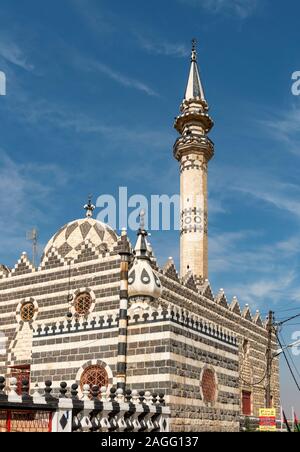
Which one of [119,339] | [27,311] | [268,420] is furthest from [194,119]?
[268,420]

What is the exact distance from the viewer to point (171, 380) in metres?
16.9

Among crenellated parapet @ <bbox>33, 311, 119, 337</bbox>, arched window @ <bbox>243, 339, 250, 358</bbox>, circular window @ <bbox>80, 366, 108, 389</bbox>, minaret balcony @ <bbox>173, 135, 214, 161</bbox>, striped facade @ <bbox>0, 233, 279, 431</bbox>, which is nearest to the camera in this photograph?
striped facade @ <bbox>0, 233, 279, 431</bbox>

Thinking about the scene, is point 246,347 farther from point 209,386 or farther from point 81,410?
point 81,410

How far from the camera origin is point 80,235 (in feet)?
90.3

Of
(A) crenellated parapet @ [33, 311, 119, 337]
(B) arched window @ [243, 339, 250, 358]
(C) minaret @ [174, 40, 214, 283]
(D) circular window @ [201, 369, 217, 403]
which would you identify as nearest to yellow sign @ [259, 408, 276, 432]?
(D) circular window @ [201, 369, 217, 403]

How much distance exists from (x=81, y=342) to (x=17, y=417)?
7789 millimetres

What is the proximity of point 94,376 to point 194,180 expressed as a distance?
16729 millimetres

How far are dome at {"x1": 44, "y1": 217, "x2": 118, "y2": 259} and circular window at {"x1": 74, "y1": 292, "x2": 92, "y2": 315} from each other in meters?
3.19

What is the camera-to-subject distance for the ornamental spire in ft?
116

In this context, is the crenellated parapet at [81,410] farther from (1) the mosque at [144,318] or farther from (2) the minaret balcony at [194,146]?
(2) the minaret balcony at [194,146]

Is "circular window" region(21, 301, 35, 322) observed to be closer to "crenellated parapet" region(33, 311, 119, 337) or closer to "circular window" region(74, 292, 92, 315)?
"circular window" region(74, 292, 92, 315)
